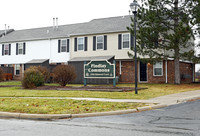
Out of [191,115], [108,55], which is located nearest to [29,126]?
[191,115]

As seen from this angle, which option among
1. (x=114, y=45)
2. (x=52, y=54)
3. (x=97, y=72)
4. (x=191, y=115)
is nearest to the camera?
(x=191, y=115)

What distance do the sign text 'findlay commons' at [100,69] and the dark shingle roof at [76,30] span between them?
30.0 ft

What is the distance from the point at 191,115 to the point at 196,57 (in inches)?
581

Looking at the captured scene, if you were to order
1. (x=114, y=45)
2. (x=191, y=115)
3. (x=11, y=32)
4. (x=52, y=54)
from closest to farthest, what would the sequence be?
(x=191, y=115) → (x=114, y=45) → (x=52, y=54) → (x=11, y=32)

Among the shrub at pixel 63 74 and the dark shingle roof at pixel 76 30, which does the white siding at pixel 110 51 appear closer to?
the dark shingle roof at pixel 76 30

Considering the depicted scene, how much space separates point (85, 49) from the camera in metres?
29.7

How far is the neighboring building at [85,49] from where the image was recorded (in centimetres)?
2666

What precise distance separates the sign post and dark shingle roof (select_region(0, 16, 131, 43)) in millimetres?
9130

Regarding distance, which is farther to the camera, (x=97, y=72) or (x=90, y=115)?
(x=97, y=72)

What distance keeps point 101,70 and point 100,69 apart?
0.38ft

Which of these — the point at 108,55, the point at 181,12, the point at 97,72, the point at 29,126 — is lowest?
the point at 29,126

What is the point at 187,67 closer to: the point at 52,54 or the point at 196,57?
the point at 196,57

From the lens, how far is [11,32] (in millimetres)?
40031

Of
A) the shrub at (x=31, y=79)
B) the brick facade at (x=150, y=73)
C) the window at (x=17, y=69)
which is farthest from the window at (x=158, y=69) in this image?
the window at (x=17, y=69)
